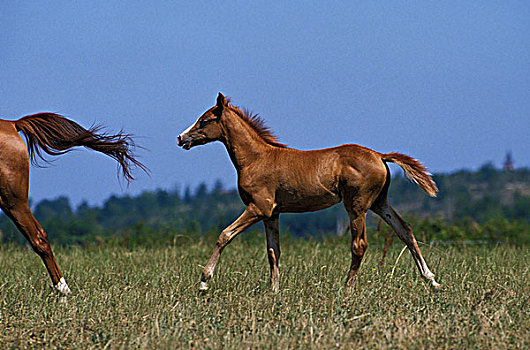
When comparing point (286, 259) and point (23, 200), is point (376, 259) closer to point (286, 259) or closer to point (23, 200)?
point (286, 259)

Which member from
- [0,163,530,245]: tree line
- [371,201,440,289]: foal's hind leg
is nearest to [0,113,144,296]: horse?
[371,201,440,289]: foal's hind leg

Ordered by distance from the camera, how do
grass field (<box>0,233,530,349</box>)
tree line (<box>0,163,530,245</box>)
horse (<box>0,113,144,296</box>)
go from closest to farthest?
1. grass field (<box>0,233,530,349</box>)
2. horse (<box>0,113,144,296</box>)
3. tree line (<box>0,163,530,245</box>)

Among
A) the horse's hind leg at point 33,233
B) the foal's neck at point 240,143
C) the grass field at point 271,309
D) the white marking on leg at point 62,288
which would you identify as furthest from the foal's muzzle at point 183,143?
the white marking on leg at point 62,288

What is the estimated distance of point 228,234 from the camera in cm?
669

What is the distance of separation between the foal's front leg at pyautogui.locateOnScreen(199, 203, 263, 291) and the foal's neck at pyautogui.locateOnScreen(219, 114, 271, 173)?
62cm

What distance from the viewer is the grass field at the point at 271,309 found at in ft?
15.6

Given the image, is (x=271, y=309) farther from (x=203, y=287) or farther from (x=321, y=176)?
(x=321, y=176)

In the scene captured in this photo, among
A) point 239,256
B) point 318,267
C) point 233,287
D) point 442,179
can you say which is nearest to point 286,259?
point 239,256

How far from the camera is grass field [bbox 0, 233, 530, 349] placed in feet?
15.6

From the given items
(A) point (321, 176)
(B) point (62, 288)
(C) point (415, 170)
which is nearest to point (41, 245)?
(B) point (62, 288)

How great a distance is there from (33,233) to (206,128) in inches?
89.5

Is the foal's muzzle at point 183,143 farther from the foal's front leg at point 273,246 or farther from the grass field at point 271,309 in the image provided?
the grass field at point 271,309

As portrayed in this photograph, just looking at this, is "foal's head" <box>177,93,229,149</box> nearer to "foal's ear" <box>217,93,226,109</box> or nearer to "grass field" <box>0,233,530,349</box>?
"foal's ear" <box>217,93,226,109</box>

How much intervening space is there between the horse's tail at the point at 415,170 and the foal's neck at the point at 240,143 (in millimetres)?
1520
